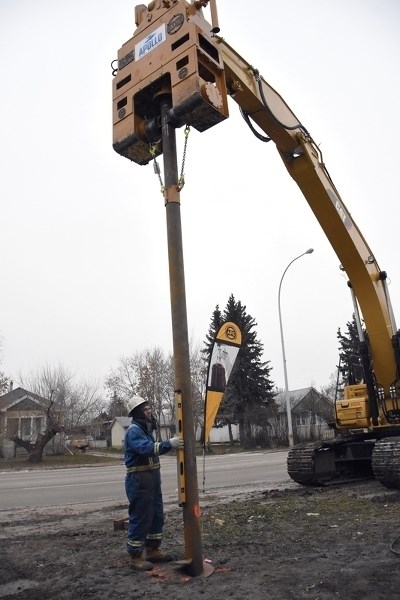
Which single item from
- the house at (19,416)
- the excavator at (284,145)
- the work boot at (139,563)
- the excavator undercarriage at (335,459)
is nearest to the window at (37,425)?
the house at (19,416)

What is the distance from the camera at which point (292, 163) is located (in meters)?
10.2

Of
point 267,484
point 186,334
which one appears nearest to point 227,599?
point 186,334

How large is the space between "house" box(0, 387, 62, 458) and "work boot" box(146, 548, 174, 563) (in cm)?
3324

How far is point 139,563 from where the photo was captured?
5094 millimetres

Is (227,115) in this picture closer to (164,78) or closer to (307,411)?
(164,78)

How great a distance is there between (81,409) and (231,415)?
1305 cm

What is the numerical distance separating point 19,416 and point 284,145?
42099 millimetres

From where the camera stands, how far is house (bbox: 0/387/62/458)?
39.9 metres

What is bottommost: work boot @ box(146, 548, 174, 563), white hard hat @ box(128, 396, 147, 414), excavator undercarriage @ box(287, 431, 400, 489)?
work boot @ box(146, 548, 174, 563)

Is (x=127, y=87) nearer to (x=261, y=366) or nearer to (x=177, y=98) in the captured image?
(x=177, y=98)

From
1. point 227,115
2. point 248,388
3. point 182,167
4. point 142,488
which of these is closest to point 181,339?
point 142,488

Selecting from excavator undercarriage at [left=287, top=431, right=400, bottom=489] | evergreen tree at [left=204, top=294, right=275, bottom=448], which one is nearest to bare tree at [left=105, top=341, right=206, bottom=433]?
evergreen tree at [left=204, top=294, right=275, bottom=448]

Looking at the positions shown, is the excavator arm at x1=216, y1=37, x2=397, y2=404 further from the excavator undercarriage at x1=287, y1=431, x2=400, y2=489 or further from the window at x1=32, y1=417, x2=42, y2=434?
the window at x1=32, y1=417, x2=42, y2=434

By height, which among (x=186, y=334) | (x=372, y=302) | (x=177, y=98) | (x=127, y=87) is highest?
(x=127, y=87)
